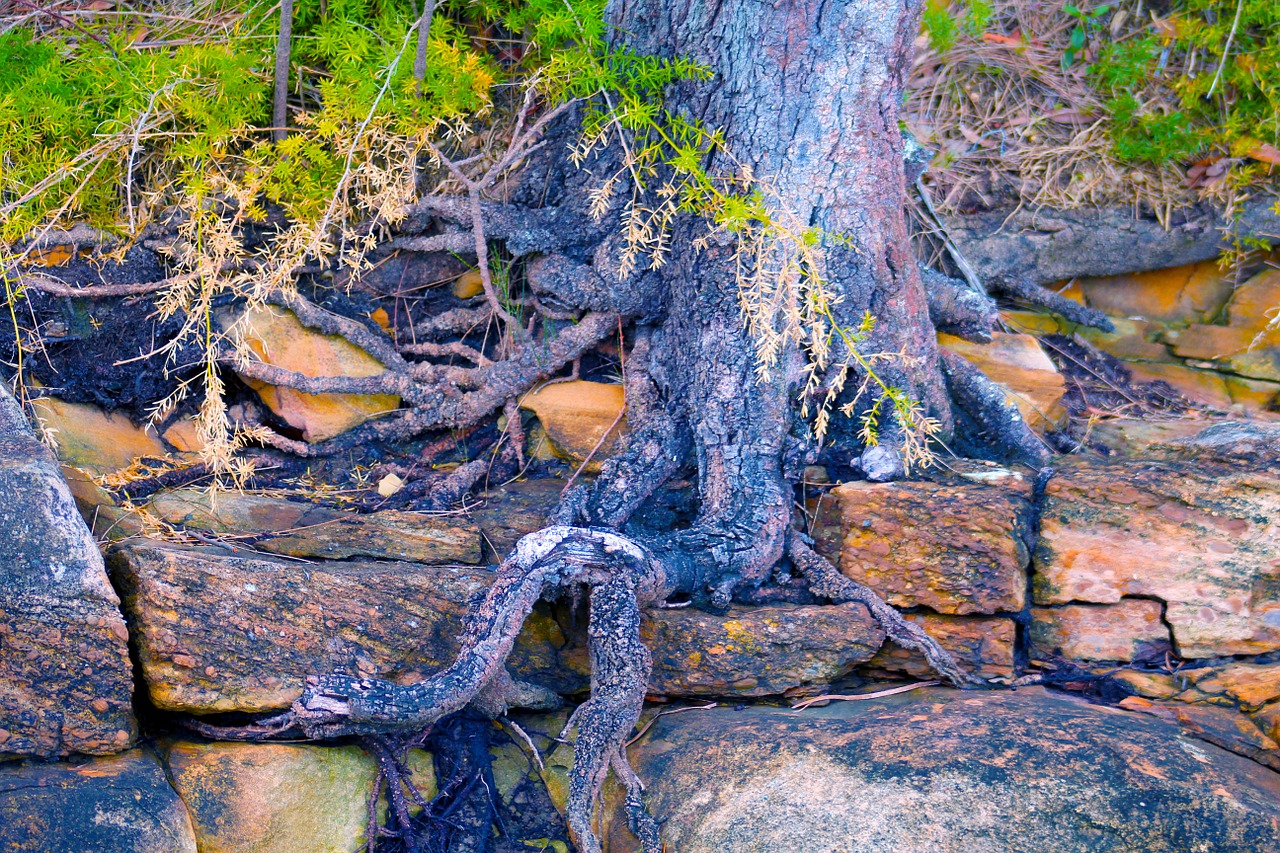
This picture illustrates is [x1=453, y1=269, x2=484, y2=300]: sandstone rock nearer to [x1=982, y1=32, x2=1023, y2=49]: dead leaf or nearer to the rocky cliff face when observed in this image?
the rocky cliff face

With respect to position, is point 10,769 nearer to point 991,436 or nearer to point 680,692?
point 680,692

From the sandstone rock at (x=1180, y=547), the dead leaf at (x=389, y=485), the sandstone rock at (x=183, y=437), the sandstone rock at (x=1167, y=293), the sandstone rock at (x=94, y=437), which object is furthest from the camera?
the sandstone rock at (x=1167, y=293)

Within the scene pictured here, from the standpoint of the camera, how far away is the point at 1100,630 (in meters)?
2.95

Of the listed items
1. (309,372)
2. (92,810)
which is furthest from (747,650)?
(309,372)

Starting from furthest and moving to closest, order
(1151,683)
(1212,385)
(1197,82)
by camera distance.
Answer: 1. (1197,82)
2. (1212,385)
3. (1151,683)

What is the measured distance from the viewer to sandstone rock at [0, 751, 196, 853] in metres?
2.08

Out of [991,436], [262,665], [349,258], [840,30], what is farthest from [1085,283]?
[262,665]

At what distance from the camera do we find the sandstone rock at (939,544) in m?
2.94

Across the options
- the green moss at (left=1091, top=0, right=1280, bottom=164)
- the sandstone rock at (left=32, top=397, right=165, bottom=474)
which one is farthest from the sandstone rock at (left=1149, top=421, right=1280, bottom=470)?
the sandstone rock at (left=32, top=397, right=165, bottom=474)

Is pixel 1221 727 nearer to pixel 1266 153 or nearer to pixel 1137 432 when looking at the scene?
pixel 1137 432

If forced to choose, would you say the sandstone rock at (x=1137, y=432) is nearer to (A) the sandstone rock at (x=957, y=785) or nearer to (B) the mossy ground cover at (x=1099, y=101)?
(B) the mossy ground cover at (x=1099, y=101)

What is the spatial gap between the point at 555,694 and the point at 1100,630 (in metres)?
1.72

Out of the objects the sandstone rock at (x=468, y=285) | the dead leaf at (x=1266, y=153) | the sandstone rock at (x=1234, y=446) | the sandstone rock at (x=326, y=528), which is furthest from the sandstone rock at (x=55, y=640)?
the dead leaf at (x=1266, y=153)

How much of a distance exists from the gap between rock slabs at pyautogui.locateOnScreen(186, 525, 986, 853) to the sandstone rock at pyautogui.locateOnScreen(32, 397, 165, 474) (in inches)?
49.9
